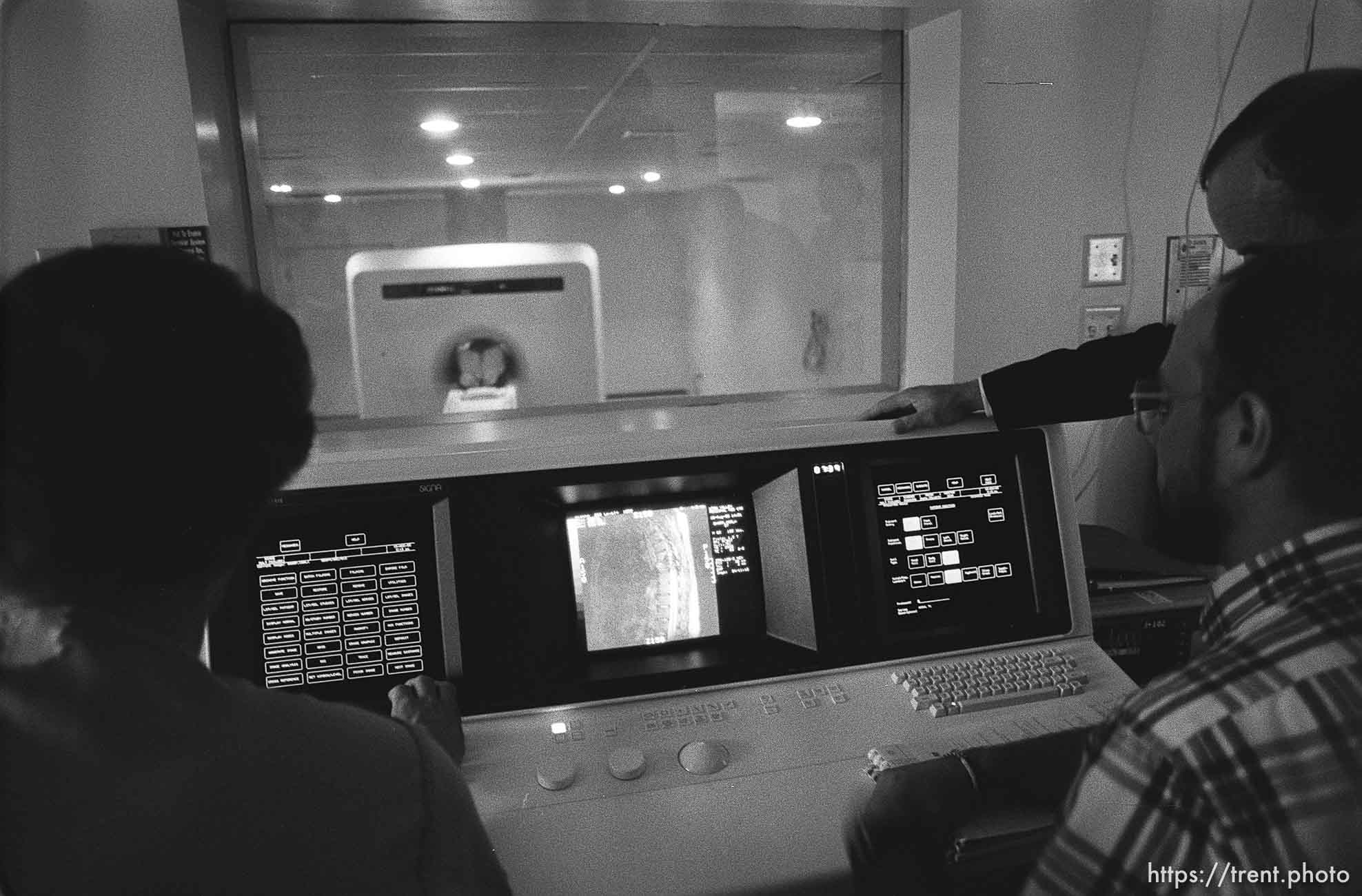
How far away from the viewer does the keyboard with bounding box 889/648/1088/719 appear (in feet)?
4.00

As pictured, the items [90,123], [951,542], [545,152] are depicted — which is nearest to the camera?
[951,542]

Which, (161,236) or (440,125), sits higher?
(440,125)

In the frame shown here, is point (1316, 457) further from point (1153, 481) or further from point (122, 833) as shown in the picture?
point (1153, 481)

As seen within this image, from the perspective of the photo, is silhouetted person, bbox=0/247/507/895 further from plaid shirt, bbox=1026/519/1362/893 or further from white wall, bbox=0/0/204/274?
white wall, bbox=0/0/204/274

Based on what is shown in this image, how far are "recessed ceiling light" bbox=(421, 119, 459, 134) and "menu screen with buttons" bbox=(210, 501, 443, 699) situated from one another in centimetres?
137

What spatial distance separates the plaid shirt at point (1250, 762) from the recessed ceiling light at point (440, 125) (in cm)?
209

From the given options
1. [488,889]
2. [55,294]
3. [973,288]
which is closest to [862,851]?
[488,889]

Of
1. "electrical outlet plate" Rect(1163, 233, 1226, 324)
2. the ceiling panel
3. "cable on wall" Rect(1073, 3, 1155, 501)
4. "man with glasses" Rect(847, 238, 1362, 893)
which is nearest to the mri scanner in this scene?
the ceiling panel

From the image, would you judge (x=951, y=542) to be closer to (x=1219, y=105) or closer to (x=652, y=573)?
(x=652, y=573)

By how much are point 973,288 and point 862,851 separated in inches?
57.6

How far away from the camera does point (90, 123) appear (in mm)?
1574

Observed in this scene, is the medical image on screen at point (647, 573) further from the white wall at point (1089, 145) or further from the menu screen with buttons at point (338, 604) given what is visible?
the white wall at point (1089, 145)

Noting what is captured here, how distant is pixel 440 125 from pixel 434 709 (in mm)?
1648

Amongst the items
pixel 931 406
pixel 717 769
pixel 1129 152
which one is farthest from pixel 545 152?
pixel 717 769
